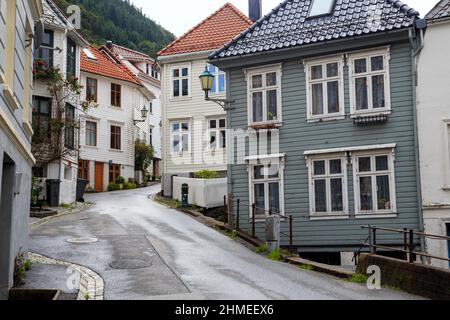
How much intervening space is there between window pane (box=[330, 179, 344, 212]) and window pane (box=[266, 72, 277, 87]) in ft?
12.6

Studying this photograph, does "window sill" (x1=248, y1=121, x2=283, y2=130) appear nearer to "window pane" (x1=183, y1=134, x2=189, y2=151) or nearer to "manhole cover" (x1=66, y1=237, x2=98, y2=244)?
"manhole cover" (x1=66, y1=237, x2=98, y2=244)

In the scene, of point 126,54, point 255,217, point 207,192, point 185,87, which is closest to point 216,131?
point 185,87

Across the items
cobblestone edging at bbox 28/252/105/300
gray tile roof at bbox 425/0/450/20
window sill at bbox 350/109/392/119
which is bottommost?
cobblestone edging at bbox 28/252/105/300

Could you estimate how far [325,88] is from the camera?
719 inches

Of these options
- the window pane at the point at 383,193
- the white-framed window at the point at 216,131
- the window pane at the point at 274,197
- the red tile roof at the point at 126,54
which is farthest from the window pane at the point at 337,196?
the red tile roof at the point at 126,54

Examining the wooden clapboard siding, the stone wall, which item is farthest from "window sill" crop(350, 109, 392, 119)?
the stone wall

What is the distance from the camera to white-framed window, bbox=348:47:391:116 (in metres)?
17.3

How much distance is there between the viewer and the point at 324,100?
18.2 metres

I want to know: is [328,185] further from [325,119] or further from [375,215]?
[325,119]

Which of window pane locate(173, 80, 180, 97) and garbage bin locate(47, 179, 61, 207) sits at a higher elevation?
window pane locate(173, 80, 180, 97)

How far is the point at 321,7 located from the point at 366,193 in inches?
255

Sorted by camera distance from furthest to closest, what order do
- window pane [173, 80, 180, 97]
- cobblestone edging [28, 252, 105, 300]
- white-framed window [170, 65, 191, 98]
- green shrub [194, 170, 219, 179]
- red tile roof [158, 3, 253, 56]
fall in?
1. window pane [173, 80, 180, 97]
2. white-framed window [170, 65, 191, 98]
3. red tile roof [158, 3, 253, 56]
4. green shrub [194, 170, 219, 179]
5. cobblestone edging [28, 252, 105, 300]

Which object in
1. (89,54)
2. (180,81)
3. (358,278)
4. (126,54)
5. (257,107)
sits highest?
(126,54)
